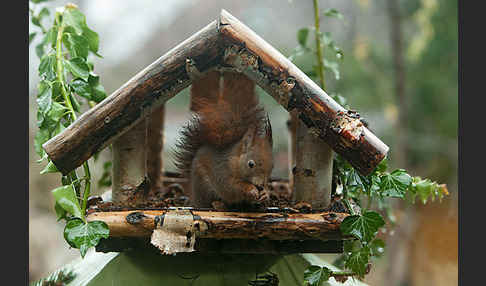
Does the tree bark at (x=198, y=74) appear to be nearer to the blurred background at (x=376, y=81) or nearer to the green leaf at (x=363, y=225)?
the green leaf at (x=363, y=225)

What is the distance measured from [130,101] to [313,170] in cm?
A: 39

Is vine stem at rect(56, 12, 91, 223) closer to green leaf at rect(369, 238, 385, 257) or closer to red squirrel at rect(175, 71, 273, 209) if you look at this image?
red squirrel at rect(175, 71, 273, 209)

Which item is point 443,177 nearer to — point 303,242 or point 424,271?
point 424,271

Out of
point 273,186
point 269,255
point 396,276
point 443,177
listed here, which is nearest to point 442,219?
point 443,177

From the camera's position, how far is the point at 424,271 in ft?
11.4

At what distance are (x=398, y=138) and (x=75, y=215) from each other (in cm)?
206

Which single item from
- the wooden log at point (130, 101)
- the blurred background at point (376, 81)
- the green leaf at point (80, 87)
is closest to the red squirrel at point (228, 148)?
the wooden log at point (130, 101)

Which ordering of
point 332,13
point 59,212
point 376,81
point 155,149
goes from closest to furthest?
point 59,212 → point 332,13 → point 155,149 → point 376,81

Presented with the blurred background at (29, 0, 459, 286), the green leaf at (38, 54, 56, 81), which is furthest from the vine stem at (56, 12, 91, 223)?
the blurred background at (29, 0, 459, 286)

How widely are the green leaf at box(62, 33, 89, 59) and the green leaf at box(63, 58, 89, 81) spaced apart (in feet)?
Result: 0.15

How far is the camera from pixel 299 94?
84cm

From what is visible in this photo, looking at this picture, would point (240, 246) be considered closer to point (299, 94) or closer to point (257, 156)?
point (257, 156)

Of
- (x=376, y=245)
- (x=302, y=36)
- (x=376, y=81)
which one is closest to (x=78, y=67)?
A: (x=302, y=36)

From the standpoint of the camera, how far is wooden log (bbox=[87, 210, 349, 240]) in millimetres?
853
